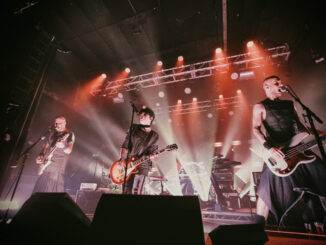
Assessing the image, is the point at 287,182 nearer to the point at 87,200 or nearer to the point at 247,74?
the point at 87,200

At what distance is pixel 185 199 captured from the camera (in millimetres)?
1365

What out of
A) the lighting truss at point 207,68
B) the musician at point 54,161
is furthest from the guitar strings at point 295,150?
the lighting truss at point 207,68

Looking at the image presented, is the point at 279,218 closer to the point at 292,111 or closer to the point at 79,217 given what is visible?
the point at 292,111

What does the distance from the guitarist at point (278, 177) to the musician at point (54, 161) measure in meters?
4.34

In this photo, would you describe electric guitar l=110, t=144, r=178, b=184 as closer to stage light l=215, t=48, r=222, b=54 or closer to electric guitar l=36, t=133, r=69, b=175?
electric guitar l=36, t=133, r=69, b=175

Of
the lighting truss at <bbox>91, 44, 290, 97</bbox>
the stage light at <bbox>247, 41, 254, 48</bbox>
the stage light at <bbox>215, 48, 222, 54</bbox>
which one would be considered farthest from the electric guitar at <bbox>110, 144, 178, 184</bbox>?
the stage light at <bbox>247, 41, 254, 48</bbox>

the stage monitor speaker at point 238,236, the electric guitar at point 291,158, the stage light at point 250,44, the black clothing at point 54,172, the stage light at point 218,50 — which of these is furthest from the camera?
the stage light at point 218,50

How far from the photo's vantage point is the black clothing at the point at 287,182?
98.3 inches

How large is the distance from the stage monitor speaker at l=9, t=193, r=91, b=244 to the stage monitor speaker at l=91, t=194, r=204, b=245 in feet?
0.44

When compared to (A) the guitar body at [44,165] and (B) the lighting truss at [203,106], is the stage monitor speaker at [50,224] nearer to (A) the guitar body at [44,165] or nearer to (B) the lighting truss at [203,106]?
(A) the guitar body at [44,165]

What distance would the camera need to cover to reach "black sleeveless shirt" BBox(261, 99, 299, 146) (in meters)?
2.89

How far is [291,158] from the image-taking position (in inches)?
105

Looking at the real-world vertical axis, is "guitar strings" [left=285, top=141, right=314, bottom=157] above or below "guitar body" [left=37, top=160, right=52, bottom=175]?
above

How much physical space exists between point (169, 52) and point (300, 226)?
7.80m
